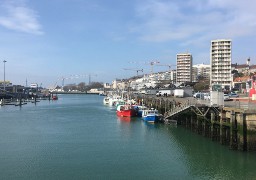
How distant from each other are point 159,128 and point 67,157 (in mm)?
18234

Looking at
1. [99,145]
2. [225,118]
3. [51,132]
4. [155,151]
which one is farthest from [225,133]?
[51,132]

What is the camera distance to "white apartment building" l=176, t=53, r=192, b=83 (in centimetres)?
17375

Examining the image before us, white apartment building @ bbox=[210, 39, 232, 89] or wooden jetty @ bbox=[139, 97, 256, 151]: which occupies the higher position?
white apartment building @ bbox=[210, 39, 232, 89]

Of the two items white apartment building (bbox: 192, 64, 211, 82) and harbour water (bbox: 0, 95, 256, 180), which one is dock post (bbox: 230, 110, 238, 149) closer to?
harbour water (bbox: 0, 95, 256, 180)

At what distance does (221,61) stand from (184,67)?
55.2 m

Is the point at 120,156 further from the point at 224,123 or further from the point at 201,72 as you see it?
the point at 201,72

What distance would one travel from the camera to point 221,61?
396ft

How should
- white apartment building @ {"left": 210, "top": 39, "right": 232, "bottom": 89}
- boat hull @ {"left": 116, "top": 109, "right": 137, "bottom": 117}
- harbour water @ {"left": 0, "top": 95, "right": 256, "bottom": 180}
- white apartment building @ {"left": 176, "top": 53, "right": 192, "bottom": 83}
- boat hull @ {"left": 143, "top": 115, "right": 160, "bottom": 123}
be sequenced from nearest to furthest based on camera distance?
1. harbour water @ {"left": 0, "top": 95, "right": 256, "bottom": 180}
2. boat hull @ {"left": 143, "top": 115, "right": 160, "bottom": 123}
3. boat hull @ {"left": 116, "top": 109, "right": 137, "bottom": 117}
4. white apartment building @ {"left": 210, "top": 39, "right": 232, "bottom": 89}
5. white apartment building @ {"left": 176, "top": 53, "right": 192, "bottom": 83}

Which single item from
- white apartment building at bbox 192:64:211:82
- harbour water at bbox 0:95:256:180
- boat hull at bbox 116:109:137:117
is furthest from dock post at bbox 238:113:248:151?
white apartment building at bbox 192:64:211:82

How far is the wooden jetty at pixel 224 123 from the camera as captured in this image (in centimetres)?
2528

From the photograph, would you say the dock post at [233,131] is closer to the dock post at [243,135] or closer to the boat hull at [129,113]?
the dock post at [243,135]

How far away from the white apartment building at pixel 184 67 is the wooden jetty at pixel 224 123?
131164 mm

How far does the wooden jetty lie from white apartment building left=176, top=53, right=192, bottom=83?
13116 centimetres

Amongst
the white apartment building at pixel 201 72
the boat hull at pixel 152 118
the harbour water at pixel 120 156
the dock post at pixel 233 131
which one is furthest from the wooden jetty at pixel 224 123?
the white apartment building at pixel 201 72
